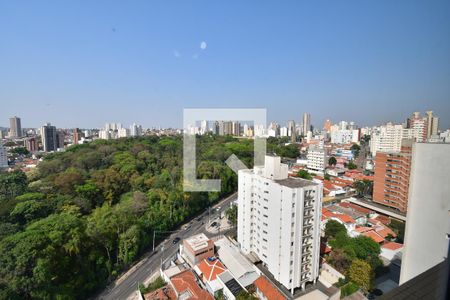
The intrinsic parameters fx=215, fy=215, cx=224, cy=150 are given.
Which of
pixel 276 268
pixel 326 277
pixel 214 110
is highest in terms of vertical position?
pixel 214 110

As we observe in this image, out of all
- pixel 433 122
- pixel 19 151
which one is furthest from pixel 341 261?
pixel 19 151

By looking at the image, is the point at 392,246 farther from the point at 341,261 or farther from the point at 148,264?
the point at 148,264

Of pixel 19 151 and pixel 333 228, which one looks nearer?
pixel 333 228

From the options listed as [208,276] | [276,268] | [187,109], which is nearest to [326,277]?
[276,268]

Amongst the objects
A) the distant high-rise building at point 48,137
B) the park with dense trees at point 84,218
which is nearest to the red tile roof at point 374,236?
the park with dense trees at point 84,218

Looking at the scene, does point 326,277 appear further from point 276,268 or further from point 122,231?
point 122,231
